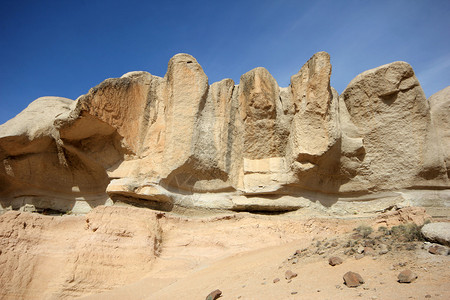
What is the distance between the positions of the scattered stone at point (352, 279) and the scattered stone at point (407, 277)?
1.23 ft

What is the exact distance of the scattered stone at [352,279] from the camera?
149 inches

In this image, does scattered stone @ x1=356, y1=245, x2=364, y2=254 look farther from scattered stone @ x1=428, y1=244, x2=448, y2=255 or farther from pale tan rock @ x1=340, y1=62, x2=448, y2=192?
pale tan rock @ x1=340, y1=62, x2=448, y2=192

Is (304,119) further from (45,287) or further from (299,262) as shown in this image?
(45,287)

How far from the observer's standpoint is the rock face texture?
26.7 feet

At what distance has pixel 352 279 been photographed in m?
3.84

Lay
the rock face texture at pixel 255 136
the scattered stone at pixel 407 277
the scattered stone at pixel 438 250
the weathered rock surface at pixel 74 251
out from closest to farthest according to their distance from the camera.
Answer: the scattered stone at pixel 407 277 → the scattered stone at pixel 438 250 → the weathered rock surface at pixel 74 251 → the rock face texture at pixel 255 136

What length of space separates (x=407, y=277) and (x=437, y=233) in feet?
3.60

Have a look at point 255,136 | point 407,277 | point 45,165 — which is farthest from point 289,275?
point 45,165

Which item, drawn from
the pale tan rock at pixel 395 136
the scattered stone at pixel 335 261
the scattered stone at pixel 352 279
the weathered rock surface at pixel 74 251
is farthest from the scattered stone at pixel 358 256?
the pale tan rock at pixel 395 136

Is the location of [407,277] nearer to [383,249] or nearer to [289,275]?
[383,249]

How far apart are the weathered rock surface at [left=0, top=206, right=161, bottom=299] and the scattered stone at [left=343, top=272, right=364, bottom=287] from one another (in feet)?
12.3

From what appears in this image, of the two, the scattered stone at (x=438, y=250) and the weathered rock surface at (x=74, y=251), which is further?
the weathered rock surface at (x=74, y=251)

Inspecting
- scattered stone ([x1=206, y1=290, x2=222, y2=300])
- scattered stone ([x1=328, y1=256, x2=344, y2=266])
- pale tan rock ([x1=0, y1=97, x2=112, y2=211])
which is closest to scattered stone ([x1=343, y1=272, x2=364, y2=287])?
scattered stone ([x1=328, y1=256, x2=344, y2=266])

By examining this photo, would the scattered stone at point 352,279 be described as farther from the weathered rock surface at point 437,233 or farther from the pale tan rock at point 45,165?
the pale tan rock at point 45,165
